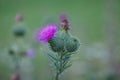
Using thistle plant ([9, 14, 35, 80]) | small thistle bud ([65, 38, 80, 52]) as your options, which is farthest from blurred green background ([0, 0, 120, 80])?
thistle plant ([9, 14, 35, 80])

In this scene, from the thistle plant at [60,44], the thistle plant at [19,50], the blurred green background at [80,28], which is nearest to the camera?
the thistle plant at [60,44]

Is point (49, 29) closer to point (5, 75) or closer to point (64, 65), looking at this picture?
point (64, 65)

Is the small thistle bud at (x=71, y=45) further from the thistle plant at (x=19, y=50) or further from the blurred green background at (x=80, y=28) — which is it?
the thistle plant at (x=19, y=50)

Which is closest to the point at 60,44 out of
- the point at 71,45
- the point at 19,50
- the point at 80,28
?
the point at 71,45

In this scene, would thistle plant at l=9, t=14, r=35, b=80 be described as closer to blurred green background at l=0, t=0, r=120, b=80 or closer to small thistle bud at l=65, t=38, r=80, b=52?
blurred green background at l=0, t=0, r=120, b=80

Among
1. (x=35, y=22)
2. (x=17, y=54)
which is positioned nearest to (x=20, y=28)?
(x=17, y=54)

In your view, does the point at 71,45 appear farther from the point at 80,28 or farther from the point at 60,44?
the point at 80,28

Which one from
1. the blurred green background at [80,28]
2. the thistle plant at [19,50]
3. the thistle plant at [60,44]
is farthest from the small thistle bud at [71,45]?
the thistle plant at [19,50]
